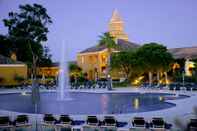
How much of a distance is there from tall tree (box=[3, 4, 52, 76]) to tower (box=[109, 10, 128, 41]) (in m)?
23.6

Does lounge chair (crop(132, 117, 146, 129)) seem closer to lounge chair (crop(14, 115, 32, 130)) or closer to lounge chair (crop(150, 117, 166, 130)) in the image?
lounge chair (crop(150, 117, 166, 130))

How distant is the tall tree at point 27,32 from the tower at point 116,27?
23.6 m

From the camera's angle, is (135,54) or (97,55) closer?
(135,54)

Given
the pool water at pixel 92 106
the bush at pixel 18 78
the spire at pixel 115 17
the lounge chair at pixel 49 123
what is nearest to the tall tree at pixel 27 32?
the bush at pixel 18 78

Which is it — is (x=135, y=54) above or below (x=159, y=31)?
below

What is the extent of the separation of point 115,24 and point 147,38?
974 cm

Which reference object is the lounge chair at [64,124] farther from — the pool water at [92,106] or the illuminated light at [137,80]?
the illuminated light at [137,80]

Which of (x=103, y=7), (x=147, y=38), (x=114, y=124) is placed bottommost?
Answer: (x=114, y=124)

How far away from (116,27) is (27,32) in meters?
27.6

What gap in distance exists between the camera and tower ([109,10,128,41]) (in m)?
71.8

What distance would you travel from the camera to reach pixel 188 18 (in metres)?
50.3

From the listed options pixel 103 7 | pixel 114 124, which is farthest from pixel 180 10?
pixel 114 124

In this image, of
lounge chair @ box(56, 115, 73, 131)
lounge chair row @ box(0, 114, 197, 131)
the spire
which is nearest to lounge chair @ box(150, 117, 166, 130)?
lounge chair row @ box(0, 114, 197, 131)

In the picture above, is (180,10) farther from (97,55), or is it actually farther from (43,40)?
(43,40)
